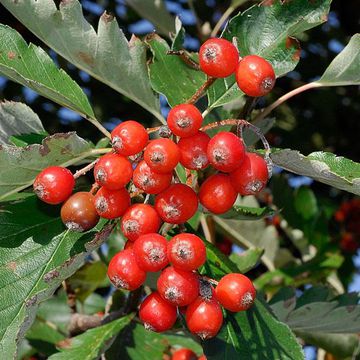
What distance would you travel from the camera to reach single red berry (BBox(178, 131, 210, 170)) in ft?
4.68

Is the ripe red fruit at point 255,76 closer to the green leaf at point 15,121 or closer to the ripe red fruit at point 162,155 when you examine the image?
the ripe red fruit at point 162,155

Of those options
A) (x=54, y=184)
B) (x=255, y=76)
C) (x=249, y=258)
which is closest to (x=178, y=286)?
(x=54, y=184)

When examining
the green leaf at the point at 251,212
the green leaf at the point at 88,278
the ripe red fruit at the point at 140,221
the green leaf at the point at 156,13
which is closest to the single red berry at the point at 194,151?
the ripe red fruit at the point at 140,221

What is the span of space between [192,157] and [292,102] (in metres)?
2.80

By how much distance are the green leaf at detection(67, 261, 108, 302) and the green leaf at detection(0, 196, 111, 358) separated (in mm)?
739

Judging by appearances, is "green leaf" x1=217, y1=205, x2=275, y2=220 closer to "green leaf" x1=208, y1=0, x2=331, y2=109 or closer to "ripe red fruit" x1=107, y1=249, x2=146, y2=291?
"green leaf" x1=208, y1=0, x2=331, y2=109

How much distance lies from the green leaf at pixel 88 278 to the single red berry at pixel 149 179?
105cm

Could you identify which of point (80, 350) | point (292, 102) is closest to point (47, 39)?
point (80, 350)

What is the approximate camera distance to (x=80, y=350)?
182 centimetres

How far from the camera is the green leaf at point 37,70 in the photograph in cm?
157

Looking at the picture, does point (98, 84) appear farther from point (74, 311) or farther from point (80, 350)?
point (80, 350)

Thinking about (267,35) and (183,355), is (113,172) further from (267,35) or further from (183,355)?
(183,355)

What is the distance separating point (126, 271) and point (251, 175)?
1.01 ft

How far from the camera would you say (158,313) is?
1.46m
